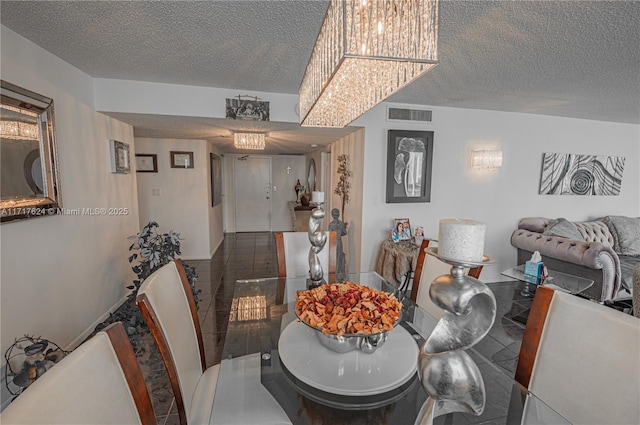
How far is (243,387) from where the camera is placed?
113 cm

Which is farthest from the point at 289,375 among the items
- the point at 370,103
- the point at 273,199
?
the point at 273,199

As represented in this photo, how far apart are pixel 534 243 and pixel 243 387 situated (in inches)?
143

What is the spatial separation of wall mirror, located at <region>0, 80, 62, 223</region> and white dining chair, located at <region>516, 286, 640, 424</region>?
2.64m

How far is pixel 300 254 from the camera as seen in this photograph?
2307 millimetres

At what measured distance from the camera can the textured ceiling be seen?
1517mm

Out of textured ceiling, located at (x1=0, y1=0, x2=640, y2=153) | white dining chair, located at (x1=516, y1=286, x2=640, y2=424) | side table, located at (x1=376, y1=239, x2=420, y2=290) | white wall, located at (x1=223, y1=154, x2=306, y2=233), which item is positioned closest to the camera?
white dining chair, located at (x1=516, y1=286, x2=640, y2=424)

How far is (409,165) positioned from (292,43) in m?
2.00

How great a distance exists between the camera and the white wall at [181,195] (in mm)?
4363

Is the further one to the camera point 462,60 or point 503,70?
point 503,70

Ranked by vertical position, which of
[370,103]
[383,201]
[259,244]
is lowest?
[259,244]

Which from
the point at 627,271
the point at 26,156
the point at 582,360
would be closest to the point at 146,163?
the point at 26,156

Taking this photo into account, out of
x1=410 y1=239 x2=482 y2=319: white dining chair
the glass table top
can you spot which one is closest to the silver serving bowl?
x1=410 y1=239 x2=482 y2=319: white dining chair

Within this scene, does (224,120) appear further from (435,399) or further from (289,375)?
(435,399)

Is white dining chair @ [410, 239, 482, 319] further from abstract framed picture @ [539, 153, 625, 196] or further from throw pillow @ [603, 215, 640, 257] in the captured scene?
throw pillow @ [603, 215, 640, 257]
